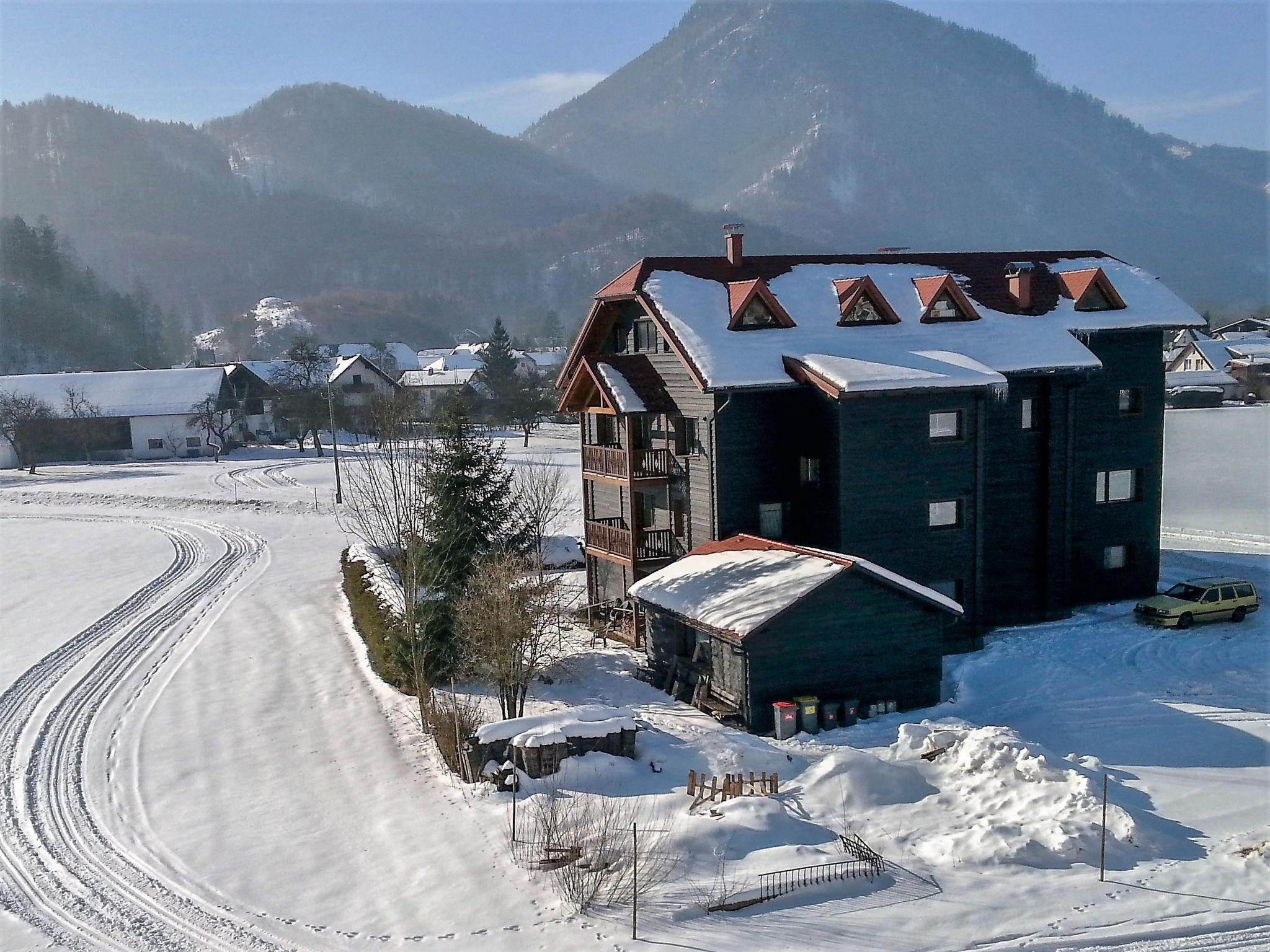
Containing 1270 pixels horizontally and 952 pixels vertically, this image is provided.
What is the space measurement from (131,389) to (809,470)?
73805 millimetres

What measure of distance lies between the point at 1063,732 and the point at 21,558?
4256cm

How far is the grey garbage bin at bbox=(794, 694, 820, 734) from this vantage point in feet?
69.7

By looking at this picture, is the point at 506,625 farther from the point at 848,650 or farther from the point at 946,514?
the point at 946,514

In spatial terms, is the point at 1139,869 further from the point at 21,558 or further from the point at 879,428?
the point at 21,558

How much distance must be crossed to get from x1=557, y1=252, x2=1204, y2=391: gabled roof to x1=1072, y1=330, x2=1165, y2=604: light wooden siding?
3.69 feet

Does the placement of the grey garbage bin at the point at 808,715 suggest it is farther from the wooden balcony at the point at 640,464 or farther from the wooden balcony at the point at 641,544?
the wooden balcony at the point at 640,464

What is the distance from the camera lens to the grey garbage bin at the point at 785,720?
21.0 meters

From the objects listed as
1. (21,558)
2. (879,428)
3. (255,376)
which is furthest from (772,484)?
(255,376)

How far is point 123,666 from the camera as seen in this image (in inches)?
1102

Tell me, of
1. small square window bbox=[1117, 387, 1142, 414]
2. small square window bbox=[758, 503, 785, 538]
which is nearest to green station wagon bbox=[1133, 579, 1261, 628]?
small square window bbox=[1117, 387, 1142, 414]

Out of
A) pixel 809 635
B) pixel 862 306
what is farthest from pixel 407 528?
pixel 862 306

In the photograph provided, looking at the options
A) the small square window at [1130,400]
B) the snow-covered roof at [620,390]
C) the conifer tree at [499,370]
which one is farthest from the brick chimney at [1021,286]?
the conifer tree at [499,370]

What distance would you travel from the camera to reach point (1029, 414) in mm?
29422

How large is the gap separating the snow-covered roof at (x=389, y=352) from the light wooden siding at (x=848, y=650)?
123 m
